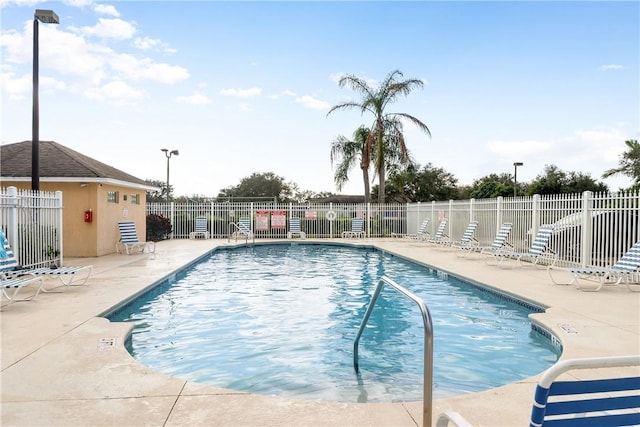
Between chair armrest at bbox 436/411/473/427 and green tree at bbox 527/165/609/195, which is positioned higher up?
green tree at bbox 527/165/609/195

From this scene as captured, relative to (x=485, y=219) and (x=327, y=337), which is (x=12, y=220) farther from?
(x=485, y=219)

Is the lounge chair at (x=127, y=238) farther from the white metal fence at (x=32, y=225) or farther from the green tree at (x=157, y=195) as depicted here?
the green tree at (x=157, y=195)

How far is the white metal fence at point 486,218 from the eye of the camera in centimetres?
996

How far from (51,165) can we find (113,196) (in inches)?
82.8

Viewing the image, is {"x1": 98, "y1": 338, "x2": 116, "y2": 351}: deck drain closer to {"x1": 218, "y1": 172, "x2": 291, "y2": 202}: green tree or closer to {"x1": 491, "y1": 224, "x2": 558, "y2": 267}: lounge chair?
{"x1": 491, "y1": 224, "x2": 558, "y2": 267}: lounge chair

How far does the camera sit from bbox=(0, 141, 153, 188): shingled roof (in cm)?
1371

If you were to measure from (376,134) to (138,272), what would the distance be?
17.4 metres

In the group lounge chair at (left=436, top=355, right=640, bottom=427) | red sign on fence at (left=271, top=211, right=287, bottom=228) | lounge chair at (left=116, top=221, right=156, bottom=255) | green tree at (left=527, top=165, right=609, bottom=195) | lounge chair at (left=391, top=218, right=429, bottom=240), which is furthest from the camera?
green tree at (left=527, top=165, right=609, bottom=195)

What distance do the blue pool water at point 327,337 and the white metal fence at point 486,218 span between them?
3.11 metres

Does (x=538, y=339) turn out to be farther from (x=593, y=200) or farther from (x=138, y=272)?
(x=138, y=272)

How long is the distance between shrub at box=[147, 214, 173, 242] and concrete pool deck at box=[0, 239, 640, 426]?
1448 cm

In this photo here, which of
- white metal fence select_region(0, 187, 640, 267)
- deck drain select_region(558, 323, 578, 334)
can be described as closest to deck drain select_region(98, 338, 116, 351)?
deck drain select_region(558, 323, 578, 334)

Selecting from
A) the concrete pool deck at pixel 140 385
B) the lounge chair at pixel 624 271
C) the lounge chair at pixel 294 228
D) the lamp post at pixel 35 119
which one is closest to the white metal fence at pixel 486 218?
the lounge chair at pixel 294 228

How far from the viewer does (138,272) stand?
10.6 m
